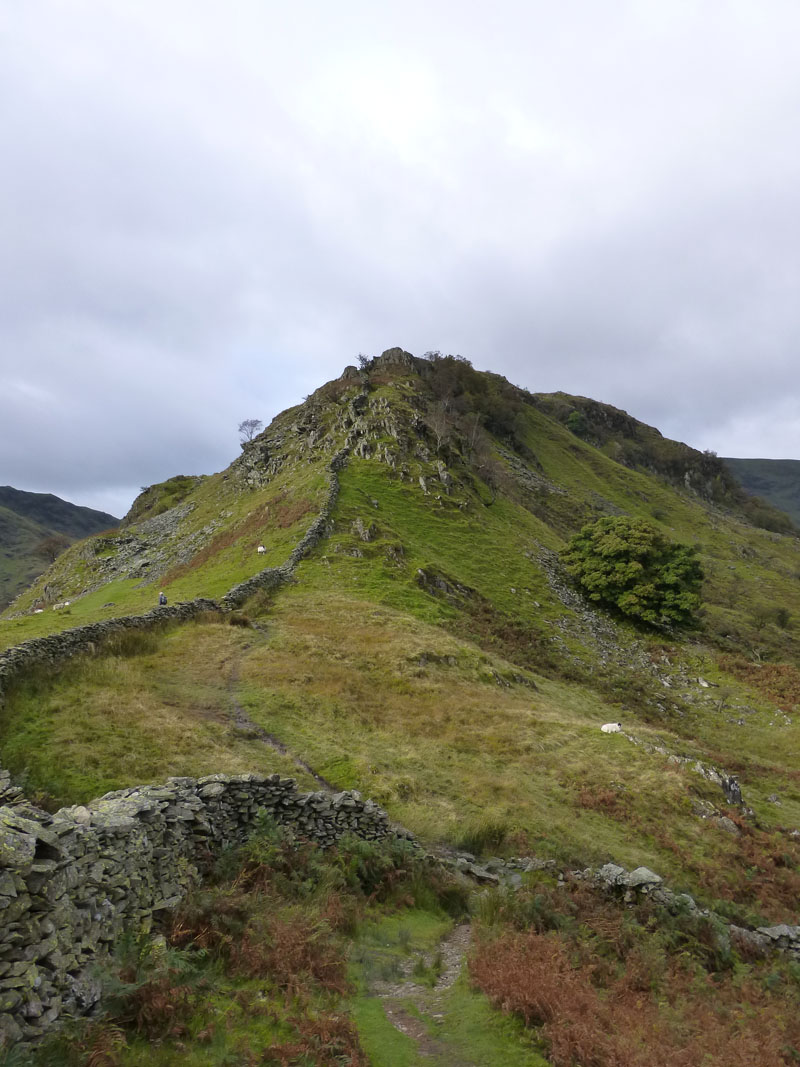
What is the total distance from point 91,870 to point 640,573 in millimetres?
47351

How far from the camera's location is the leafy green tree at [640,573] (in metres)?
46.7

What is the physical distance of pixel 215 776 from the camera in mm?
12039

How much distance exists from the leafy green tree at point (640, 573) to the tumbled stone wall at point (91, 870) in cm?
4114

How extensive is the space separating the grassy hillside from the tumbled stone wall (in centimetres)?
287

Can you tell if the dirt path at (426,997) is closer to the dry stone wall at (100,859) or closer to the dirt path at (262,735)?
the dry stone wall at (100,859)

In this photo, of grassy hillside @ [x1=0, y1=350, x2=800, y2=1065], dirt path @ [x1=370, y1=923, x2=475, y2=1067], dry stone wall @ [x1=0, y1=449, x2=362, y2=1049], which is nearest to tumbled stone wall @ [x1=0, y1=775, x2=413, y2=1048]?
dry stone wall @ [x1=0, y1=449, x2=362, y2=1049]

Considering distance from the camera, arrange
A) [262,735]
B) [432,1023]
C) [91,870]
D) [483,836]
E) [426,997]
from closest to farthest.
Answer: [91,870] < [432,1023] < [426,997] < [483,836] < [262,735]

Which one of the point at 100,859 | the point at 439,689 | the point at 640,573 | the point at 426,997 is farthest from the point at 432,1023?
the point at 640,573

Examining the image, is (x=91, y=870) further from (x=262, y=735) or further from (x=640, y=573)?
(x=640, y=573)

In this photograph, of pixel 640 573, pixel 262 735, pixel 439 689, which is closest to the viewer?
pixel 262 735

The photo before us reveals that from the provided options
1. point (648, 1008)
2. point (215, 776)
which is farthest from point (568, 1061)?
point (215, 776)

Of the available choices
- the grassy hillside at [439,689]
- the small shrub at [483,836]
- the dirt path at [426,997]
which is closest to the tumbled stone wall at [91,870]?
the grassy hillside at [439,689]

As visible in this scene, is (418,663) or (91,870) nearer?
(91,870)

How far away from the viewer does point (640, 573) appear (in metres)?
48.5
